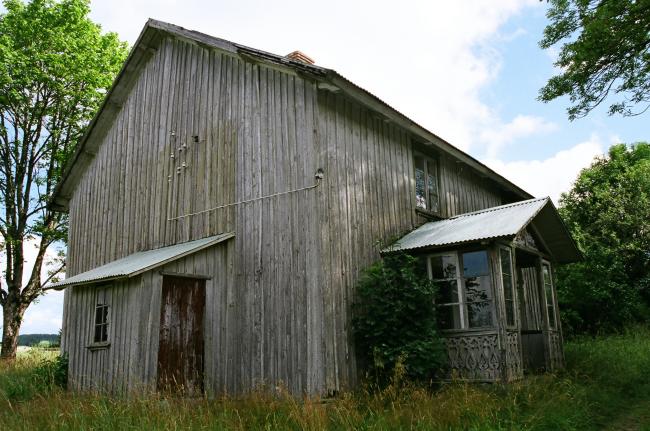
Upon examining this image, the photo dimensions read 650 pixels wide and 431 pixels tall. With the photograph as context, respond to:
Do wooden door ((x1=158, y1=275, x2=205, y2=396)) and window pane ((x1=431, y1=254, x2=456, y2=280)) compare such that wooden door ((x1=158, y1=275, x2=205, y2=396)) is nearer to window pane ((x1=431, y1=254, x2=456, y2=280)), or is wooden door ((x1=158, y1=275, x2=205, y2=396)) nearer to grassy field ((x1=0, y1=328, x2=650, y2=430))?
grassy field ((x1=0, y1=328, x2=650, y2=430))

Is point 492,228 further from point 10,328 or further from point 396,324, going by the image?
point 10,328

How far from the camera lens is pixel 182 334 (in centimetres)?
1074

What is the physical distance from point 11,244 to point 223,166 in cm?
1465

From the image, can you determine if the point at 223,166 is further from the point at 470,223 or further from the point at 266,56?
the point at 470,223

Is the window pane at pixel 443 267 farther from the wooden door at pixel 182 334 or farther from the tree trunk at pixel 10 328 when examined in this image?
the tree trunk at pixel 10 328

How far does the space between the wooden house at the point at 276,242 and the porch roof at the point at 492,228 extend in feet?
0.21

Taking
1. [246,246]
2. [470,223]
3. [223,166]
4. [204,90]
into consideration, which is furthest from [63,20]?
[470,223]

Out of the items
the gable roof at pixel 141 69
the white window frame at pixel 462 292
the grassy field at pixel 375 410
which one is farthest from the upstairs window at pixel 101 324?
the white window frame at pixel 462 292

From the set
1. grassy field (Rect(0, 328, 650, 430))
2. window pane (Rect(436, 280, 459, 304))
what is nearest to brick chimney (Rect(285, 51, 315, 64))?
window pane (Rect(436, 280, 459, 304))

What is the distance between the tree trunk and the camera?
21.4m

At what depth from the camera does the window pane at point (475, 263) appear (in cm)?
1104

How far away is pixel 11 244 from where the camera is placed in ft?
71.8

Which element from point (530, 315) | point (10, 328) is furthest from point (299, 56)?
point (10, 328)

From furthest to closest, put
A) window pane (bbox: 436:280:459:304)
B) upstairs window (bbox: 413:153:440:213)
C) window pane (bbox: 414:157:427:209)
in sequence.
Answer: upstairs window (bbox: 413:153:440:213)
window pane (bbox: 414:157:427:209)
window pane (bbox: 436:280:459:304)
